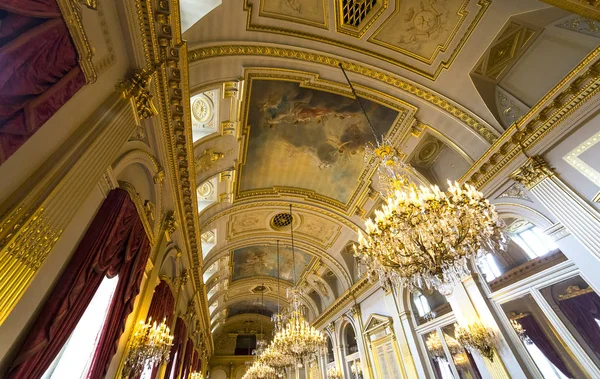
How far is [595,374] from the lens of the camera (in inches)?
157

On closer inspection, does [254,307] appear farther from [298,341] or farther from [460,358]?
[460,358]

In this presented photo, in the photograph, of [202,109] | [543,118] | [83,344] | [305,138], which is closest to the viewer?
[83,344]

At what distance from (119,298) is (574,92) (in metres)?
7.77

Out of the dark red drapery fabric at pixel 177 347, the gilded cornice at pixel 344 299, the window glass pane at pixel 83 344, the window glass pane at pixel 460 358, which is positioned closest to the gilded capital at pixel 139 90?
the window glass pane at pixel 83 344

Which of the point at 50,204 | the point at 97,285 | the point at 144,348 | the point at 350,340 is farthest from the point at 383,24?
the point at 350,340

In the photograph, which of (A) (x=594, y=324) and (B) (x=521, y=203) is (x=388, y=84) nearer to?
(B) (x=521, y=203)

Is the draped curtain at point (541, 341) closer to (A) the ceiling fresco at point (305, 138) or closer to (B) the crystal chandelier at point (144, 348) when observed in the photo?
(A) the ceiling fresco at point (305, 138)

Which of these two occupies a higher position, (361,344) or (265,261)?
(265,261)

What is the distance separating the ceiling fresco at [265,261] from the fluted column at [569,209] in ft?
33.3

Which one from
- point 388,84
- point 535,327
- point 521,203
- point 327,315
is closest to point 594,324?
point 535,327

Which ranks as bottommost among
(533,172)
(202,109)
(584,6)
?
(533,172)

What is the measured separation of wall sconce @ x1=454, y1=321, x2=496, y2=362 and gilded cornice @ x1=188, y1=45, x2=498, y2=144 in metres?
4.22

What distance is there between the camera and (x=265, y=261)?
48.2 ft

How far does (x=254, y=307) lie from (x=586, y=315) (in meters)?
21.9
